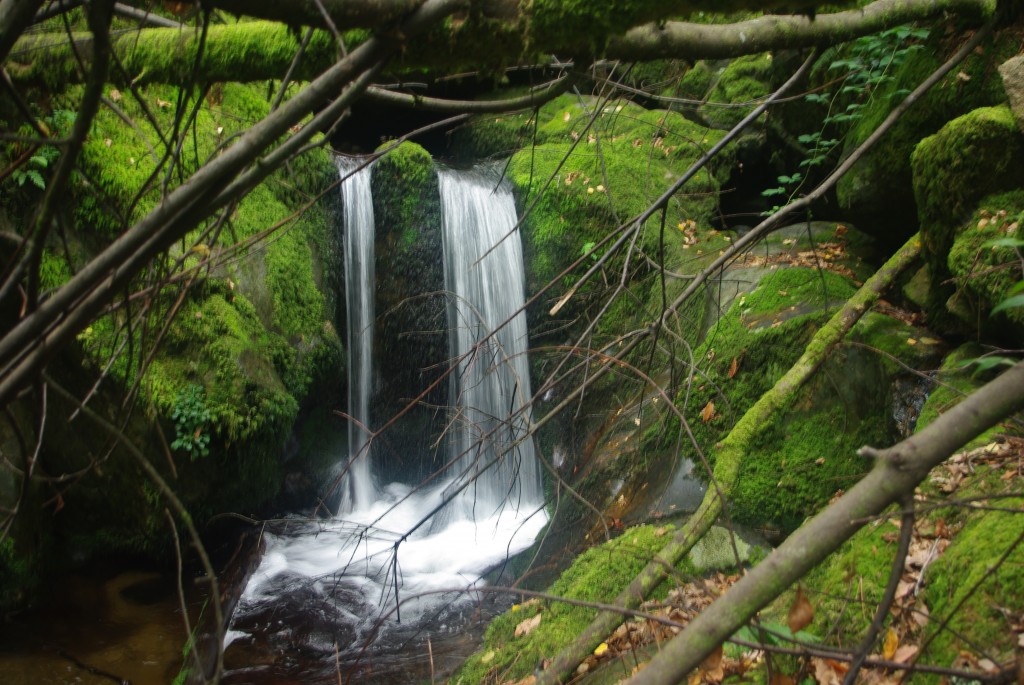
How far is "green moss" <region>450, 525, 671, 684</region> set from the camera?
3457 millimetres

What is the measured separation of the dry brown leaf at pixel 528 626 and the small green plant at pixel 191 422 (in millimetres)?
3050

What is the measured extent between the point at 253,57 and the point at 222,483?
4.02 metres

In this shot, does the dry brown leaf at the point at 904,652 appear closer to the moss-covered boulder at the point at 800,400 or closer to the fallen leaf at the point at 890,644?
the fallen leaf at the point at 890,644

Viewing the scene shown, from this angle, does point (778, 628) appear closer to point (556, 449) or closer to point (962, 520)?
point (962, 520)

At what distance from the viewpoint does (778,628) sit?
5.74ft

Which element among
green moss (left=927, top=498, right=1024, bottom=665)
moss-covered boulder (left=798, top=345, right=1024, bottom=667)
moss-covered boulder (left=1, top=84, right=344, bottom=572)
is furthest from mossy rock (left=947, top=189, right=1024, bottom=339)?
moss-covered boulder (left=1, top=84, right=344, bottom=572)

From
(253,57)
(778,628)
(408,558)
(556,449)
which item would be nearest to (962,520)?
(778,628)

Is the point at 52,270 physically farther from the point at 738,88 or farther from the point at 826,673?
the point at 738,88

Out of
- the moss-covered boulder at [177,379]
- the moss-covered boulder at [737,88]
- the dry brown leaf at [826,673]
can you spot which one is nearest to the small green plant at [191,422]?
the moss-covered boulder at [177,379]

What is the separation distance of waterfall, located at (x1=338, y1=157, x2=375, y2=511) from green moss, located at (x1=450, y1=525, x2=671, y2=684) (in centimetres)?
401

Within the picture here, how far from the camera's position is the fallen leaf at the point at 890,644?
2.24 metres

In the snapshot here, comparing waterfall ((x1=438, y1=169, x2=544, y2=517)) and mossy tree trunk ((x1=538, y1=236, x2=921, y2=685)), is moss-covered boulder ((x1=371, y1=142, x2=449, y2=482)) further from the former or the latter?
mossy tree trunk ((x1=538, y1=236, x2=921, y2=685))

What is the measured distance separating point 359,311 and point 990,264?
621 cm

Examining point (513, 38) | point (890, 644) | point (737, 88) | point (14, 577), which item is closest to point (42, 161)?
point (14, 577)
